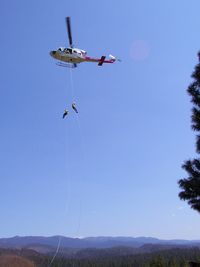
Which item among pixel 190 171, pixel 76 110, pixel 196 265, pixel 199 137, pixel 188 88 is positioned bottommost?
pixel 196 265

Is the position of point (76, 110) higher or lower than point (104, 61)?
lower

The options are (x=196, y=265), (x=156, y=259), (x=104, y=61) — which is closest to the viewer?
(x=196, y=265)

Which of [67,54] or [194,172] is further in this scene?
[67,54]

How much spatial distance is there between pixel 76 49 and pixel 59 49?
1912 millimetres

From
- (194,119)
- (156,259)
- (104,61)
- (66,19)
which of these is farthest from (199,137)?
(156,259)

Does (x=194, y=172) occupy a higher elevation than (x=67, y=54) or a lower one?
lower

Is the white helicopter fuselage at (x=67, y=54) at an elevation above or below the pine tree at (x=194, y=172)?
above

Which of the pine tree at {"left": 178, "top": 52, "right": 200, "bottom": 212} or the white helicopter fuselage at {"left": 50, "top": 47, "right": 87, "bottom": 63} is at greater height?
the white helicopter fuselage at {"left": 50, "top": 47, "right": 87, "bottom": 63}

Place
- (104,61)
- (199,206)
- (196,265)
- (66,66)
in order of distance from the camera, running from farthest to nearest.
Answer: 1. (104,61)
2. (66,66)
3. (199,206)
4. (196,265)

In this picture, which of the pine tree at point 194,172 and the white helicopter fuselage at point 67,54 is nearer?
the pine tree at point 194,172

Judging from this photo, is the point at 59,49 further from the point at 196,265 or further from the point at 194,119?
the point at 196,265

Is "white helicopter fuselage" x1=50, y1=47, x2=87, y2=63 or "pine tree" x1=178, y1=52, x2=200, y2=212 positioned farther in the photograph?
"white helicopter fuselage" x1=50, y1=47, x2=87, y2=63

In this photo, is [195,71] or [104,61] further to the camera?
[104,61]

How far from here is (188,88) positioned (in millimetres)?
20172
